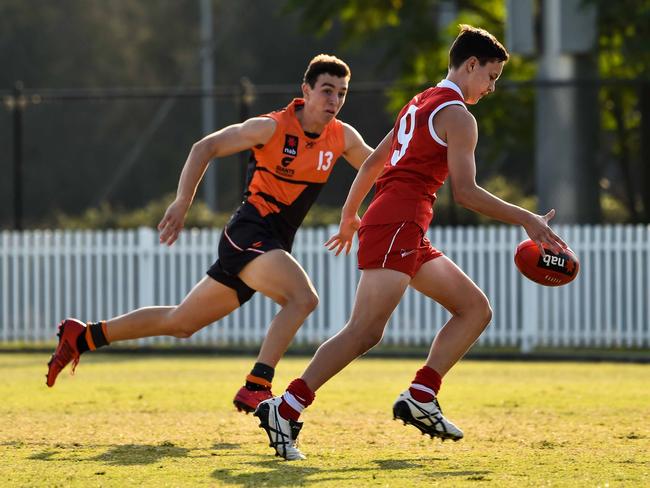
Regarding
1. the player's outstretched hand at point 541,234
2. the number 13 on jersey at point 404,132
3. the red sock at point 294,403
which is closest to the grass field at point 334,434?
the red sock at point 294,403

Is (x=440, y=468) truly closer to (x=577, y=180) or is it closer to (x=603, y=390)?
(x=603, y=390)

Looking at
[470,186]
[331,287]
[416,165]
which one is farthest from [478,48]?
[331,287]

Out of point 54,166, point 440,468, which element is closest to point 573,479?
point 440,468

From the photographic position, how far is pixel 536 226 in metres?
6.23

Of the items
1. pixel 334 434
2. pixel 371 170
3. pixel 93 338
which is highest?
pixel 371 170

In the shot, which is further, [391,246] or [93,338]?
[93,338]

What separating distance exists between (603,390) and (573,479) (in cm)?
486

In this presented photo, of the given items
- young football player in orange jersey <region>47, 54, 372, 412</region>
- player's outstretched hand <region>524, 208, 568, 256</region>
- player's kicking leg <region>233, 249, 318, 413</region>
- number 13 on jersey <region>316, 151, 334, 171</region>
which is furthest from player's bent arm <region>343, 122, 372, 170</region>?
player's outstretched hand <region>524, 208, 568, 256</region>

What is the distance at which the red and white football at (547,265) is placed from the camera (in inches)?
262

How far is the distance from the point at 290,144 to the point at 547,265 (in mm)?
1876

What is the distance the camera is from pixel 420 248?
677cm

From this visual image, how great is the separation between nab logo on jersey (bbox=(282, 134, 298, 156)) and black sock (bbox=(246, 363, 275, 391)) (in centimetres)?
125

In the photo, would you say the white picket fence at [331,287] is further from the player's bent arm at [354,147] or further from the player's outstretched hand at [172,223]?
the player's outstretched hand at [172,223]

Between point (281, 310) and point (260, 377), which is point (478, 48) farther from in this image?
point (260, 377)
